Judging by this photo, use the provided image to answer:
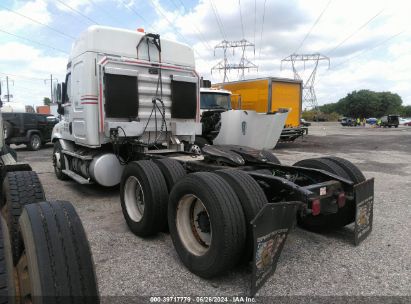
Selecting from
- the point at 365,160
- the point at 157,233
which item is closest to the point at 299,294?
the point at 157,233

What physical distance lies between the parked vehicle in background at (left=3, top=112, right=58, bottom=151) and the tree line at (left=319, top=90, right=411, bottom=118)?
3820 inches

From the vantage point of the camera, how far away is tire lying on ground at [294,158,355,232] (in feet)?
13.2

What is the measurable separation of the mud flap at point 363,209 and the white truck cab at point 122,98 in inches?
149

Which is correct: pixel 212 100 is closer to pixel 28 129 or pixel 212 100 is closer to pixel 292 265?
pixel 292 265

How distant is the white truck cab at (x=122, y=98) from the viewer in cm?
602

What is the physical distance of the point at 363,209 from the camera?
3.79 metres

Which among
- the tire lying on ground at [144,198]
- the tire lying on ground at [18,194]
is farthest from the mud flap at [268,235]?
the tire lying on ground at [18,194]

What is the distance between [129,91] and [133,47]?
34.1 inches

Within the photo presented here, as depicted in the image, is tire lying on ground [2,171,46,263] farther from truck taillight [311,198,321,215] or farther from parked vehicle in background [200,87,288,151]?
parked vehicle in background [200,87,288,151]

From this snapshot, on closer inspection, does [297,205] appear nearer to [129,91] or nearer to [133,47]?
[129,91]

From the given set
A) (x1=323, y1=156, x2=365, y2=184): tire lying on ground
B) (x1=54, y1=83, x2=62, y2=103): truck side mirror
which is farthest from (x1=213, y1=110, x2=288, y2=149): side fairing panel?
(x1=323, y1=156, x2=365, y2=184): tire lying on ground

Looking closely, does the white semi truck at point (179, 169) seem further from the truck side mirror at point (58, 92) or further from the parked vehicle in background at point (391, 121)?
the parked vehicle in background at point (391, 121)

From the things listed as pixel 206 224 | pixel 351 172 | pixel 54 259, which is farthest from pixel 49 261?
pixel 351 172

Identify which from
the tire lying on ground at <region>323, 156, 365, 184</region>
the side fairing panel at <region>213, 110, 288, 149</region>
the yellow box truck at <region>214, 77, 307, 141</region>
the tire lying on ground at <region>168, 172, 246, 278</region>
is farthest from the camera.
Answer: the yellow box truck at <region>214, 77, 307, 141</region>
